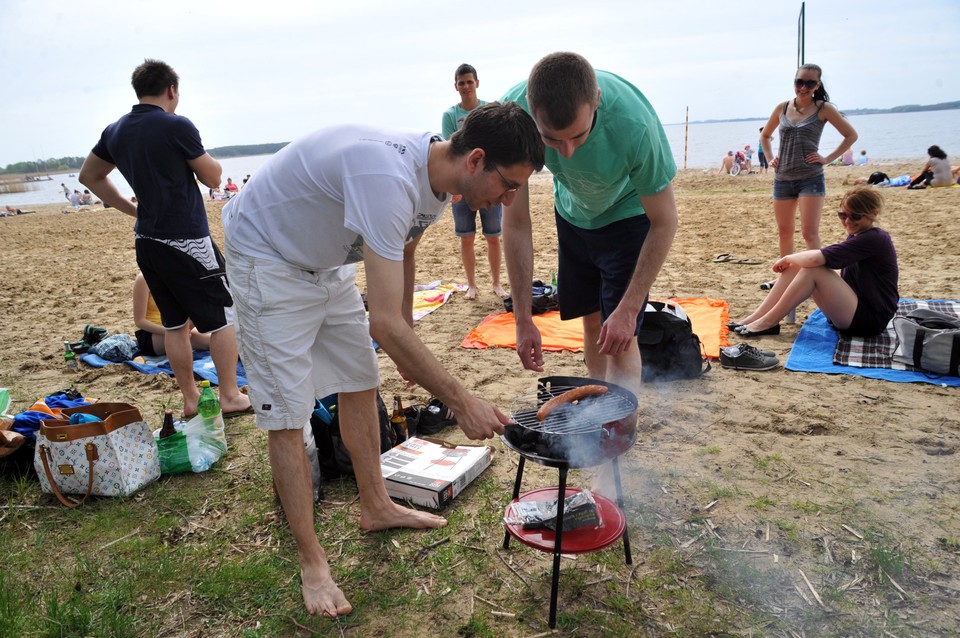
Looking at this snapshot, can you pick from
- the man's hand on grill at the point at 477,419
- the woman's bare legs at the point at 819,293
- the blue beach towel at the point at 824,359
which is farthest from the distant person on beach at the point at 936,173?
the man's hand on grill at the point at 477,419

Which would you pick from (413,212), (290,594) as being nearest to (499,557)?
(290,594)

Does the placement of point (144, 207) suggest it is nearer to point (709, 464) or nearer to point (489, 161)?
point (489, 161)

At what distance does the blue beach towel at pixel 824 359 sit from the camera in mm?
4250

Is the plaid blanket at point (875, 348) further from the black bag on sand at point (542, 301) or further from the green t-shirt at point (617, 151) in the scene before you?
the green t-shirt at point (617, 151)

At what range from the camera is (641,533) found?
2.83 meters

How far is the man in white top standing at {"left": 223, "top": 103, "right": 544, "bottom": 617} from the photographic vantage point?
205 centimetres

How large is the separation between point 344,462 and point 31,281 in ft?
28.3

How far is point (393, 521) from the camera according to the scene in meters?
2.96

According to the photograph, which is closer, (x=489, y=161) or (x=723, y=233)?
(x=489, y=161)

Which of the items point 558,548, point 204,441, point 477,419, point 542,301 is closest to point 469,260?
point 542,301

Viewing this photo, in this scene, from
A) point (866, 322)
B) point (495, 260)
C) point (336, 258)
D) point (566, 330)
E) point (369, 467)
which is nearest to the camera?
point (336, 258)

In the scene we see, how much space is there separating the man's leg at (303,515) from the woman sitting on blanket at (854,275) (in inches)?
162

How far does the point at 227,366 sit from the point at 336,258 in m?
2.35

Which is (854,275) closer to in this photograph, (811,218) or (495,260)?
(811,218)
